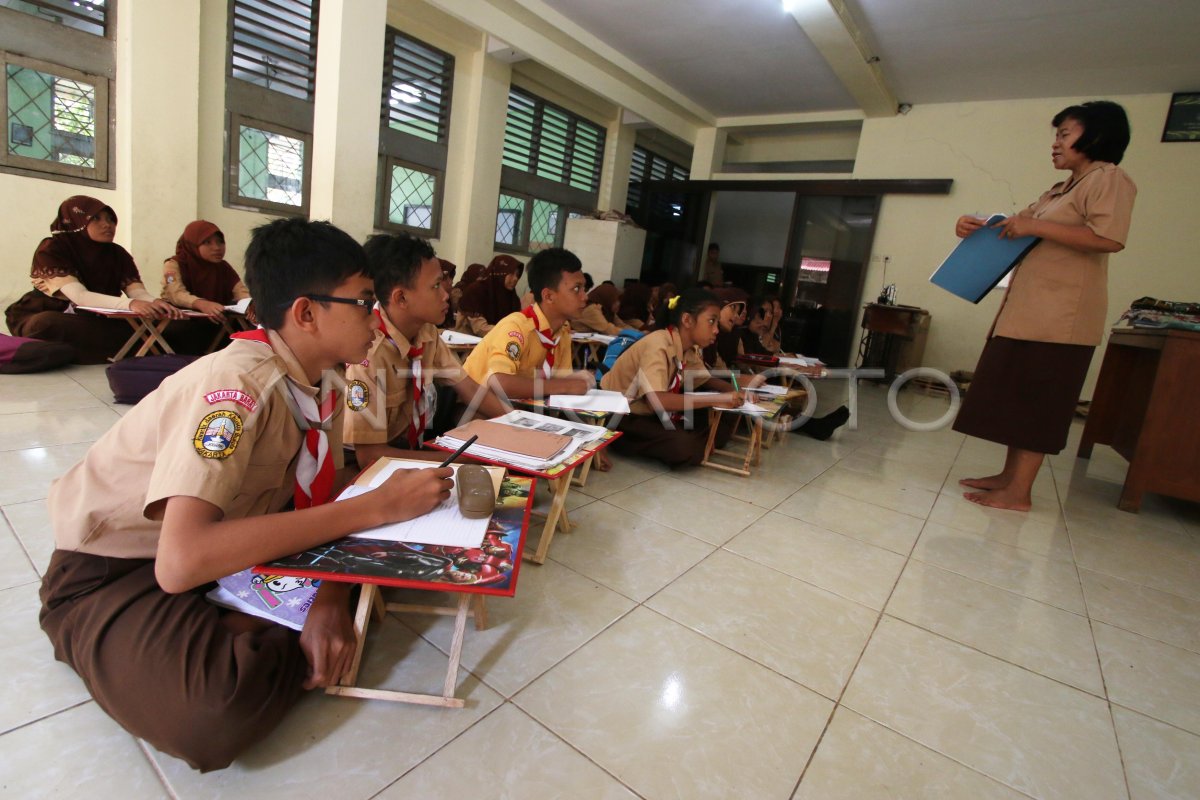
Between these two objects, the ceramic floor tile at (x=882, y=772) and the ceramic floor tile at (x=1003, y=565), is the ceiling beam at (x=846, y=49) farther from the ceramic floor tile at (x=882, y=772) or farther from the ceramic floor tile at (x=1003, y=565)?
the ceramic floor tile at (x=882, y=772)

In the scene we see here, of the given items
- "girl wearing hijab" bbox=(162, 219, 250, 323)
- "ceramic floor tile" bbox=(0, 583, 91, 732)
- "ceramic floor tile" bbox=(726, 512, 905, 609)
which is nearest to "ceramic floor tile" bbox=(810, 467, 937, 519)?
"ceramic floor tile" bbox=(726, 512, 905, 609)

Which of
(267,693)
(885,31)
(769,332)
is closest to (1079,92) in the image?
(885,31)

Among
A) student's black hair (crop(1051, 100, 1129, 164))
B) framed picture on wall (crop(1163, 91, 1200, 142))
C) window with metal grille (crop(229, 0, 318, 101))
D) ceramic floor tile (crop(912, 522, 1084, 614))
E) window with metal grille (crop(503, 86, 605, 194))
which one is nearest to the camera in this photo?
ceramic floor tile (crop(912, 522, 1084, 614))

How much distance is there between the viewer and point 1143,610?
183 centimetres

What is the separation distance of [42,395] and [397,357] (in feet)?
7.39

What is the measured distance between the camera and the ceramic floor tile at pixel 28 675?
978 mm

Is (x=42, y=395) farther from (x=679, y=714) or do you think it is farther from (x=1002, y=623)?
(x=1002, y=623)

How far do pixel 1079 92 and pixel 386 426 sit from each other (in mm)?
7756

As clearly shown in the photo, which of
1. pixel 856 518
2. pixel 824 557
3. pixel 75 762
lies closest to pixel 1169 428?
pixel 856 518

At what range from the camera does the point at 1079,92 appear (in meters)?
5.93

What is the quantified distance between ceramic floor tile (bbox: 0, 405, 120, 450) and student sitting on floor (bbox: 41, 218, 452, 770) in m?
1.54

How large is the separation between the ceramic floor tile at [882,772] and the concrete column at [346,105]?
390 centimetres

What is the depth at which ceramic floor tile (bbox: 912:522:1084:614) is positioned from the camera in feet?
6.17

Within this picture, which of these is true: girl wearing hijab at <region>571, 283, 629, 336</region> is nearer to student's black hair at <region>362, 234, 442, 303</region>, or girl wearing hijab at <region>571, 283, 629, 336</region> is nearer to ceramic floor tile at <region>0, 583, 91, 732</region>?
student's black hair at <region>362, 234, 442, 303</region>
